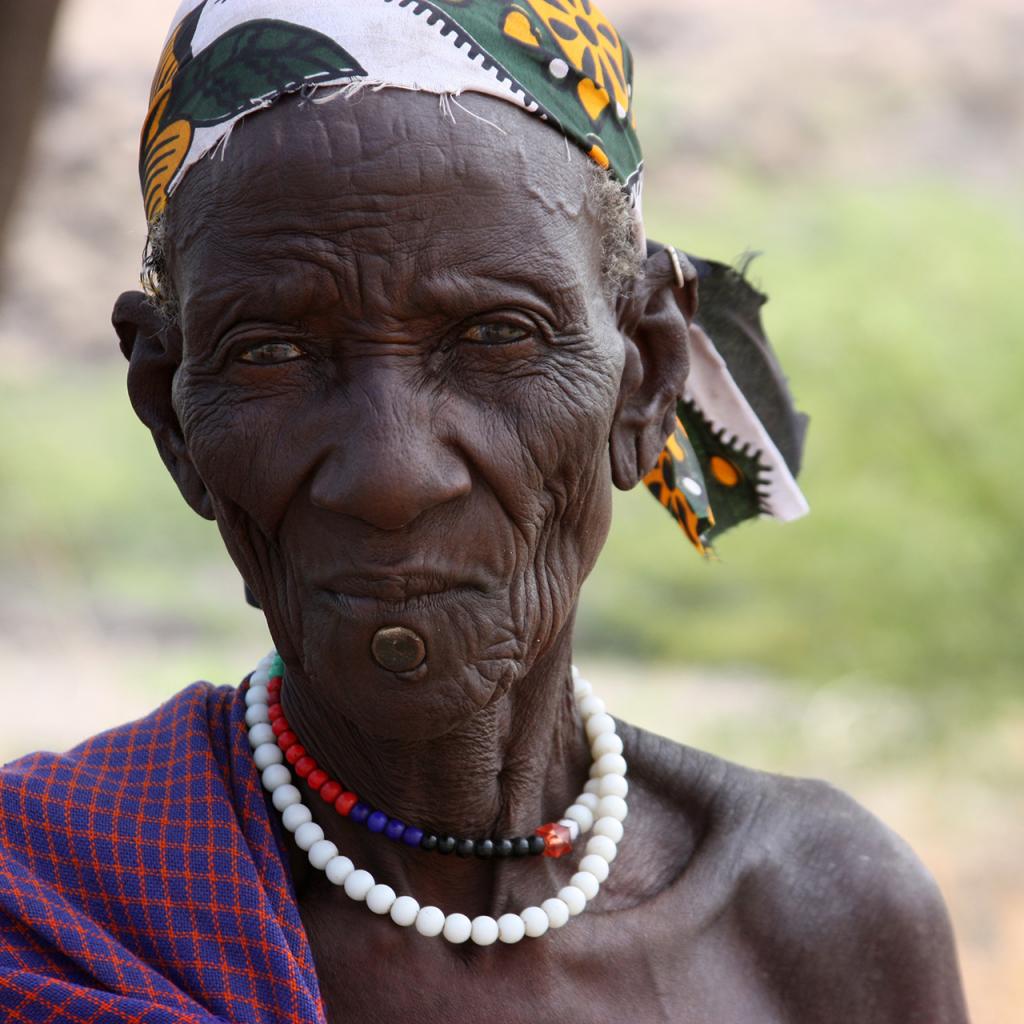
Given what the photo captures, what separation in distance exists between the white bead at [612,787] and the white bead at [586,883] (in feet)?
0.51

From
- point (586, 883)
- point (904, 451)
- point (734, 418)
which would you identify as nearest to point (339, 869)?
point (586, 883)

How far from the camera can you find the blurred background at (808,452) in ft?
25.0

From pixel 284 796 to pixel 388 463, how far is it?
2.02 feet

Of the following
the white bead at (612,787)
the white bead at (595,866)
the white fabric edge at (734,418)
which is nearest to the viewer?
the white bead at (595,866)

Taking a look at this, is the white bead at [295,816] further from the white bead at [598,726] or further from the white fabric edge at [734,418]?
the white fabric edge at [734,418]

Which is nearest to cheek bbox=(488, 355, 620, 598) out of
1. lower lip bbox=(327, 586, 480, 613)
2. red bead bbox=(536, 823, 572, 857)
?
lower lip bbox=(327, 586, 480, 613)

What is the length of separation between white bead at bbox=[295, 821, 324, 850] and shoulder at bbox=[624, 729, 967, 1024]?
1.82 feet

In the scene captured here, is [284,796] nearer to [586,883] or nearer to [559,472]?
[586,883]

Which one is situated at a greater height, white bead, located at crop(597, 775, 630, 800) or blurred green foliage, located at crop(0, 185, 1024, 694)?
blurred green foliage, located at crop(0, 185, 1024, 694)

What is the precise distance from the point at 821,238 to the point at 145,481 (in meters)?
6.25

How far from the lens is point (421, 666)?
1.88 metres

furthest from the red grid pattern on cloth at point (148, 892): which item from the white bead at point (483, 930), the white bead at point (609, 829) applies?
the white bead at point (609, 829)

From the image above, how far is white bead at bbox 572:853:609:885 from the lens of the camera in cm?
224

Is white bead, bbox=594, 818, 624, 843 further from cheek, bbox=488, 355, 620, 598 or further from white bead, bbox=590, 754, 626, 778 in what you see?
cheek, bbox=488, 355, 620, 598
